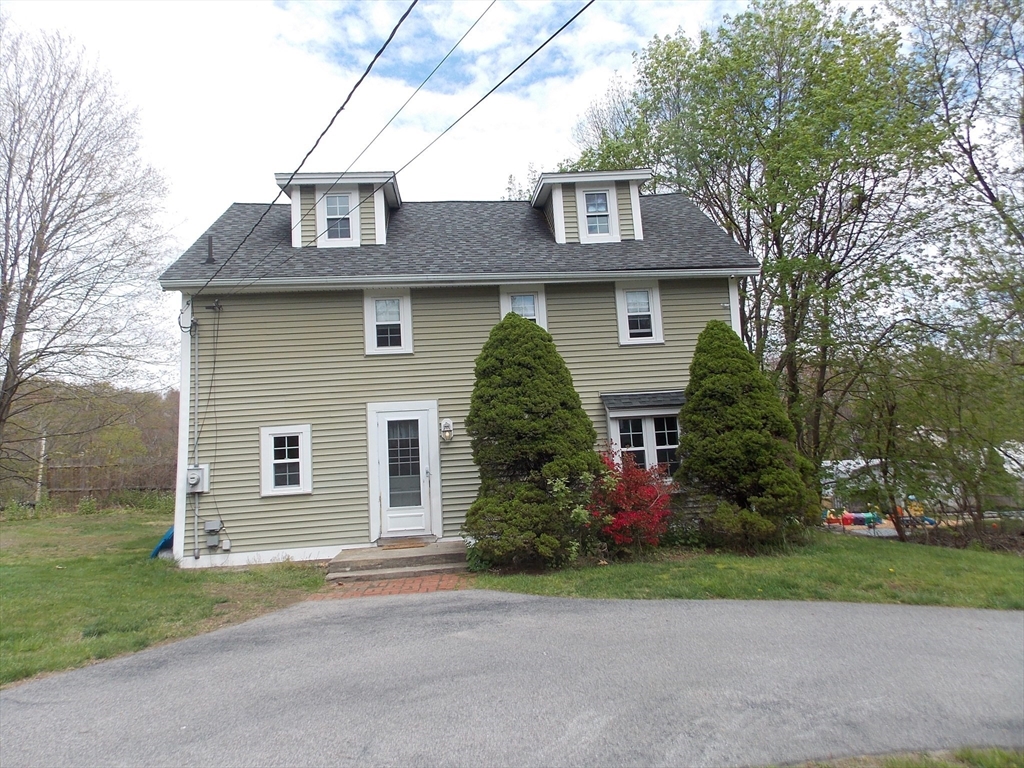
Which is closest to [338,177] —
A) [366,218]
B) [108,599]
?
[366,218]

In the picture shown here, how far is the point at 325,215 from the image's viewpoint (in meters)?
12.2

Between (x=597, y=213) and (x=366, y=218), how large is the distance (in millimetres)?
4609

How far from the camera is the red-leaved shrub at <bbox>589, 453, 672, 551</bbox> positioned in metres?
8.98

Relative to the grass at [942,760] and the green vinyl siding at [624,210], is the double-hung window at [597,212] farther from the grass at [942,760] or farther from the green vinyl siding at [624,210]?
the grass at [942,760]

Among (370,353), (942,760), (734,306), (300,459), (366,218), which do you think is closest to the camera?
(942,760)

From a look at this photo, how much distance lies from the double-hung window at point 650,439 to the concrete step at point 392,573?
391 centimetres

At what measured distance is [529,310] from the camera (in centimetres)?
1173

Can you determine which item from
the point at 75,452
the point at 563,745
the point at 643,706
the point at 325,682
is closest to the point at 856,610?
the point at 643,706

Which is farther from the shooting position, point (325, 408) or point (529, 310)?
point (529, 310)

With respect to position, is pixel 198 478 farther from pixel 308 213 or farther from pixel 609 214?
pixel 609 214

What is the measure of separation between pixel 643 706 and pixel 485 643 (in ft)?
6.07

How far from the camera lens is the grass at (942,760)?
337 cm

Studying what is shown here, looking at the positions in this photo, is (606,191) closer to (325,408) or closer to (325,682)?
(325,408)

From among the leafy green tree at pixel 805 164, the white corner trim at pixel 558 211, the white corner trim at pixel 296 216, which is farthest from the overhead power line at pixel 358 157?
the leafy green tree at pixel 805 164
